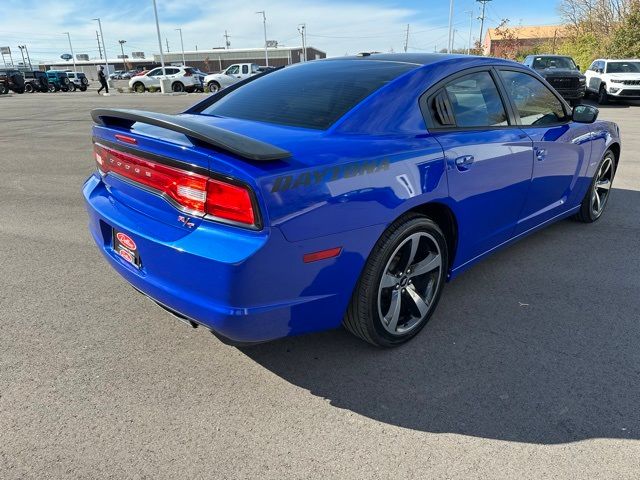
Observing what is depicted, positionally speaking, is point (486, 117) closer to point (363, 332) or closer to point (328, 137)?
point (328, 137)

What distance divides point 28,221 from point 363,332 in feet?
13.5

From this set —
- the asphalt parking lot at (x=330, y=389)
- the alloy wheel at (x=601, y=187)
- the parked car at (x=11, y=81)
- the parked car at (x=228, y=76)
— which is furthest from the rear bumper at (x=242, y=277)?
the parked car at (x=11, y=81)

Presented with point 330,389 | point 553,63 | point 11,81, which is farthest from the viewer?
point 11,81

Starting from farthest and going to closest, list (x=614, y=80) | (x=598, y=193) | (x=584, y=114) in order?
(x=614, y=80) → (x=598, y=193) → (x=584, y=114)

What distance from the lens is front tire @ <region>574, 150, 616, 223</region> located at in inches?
184

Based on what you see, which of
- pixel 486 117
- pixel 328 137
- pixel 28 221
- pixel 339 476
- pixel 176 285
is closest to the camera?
pixel 339 476

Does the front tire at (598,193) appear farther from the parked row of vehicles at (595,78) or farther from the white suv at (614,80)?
the white suv at (614,80)

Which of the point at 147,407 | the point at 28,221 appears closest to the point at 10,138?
the point at 28,221

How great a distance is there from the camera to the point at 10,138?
36.0 feet

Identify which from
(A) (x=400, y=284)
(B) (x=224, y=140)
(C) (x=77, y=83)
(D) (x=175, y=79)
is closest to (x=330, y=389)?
(A) (x=400, y=284)

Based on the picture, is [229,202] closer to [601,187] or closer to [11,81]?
[601,187]

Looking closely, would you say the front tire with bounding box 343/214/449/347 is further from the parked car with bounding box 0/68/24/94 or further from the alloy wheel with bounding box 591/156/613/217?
the parked car with bounding box 0/68/24/94

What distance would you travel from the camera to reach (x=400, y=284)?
8.87 feet

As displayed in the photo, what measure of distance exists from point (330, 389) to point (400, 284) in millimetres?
697
